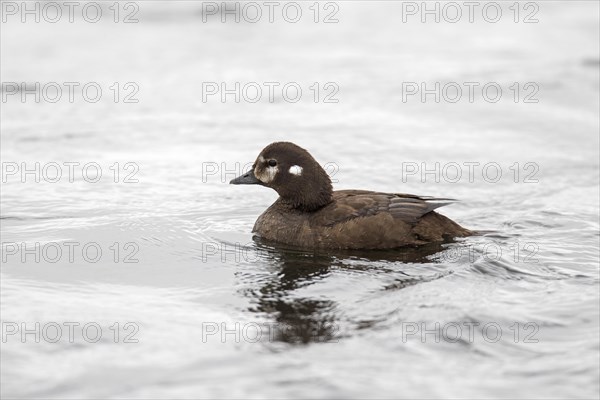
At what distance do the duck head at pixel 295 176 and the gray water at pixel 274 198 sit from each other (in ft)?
1.93

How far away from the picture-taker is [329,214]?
33.3ft

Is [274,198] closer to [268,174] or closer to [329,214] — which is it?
A: [268,174]

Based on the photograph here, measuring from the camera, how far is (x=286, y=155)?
412 inches

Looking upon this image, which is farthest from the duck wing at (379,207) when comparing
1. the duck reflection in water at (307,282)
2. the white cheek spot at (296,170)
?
the white cheek spot at (296,170)

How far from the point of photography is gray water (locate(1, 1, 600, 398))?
7.29m

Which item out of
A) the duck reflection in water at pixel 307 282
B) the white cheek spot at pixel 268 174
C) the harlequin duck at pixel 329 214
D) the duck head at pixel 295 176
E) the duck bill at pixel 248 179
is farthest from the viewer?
the duck bill at pixel 248 179

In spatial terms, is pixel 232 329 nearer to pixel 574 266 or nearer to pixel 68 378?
pixel 68 378

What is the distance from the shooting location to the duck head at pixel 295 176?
408 inches

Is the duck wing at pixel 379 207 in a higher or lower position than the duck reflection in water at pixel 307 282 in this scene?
higher

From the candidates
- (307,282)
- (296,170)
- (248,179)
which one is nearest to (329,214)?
(296,170)

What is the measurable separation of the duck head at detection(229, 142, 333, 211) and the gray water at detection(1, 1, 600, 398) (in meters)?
0.59

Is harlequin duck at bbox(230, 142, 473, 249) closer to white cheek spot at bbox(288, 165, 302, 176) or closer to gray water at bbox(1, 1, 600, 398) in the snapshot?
white cheek spot at bbox(288, 165, 302, 176)

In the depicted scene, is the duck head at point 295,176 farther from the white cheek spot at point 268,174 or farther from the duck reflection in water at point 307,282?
the duck reflection in water at point 307,282

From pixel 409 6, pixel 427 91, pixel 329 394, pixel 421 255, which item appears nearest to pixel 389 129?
pixel 427 91
